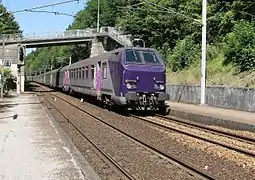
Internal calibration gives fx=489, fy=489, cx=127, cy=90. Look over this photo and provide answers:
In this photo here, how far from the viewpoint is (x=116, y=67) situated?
22844mm

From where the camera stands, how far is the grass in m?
29.2

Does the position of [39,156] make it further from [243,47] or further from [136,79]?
[243,47]

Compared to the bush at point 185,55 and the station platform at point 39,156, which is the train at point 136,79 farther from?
the bush at point 185,55

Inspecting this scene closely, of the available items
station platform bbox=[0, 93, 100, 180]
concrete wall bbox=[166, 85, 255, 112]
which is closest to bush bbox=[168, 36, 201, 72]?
concrete wall bbox=[166, 85, 255, 112]

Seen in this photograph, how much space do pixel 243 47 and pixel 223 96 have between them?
18.6ft

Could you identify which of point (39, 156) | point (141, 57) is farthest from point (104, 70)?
point (39, 156)

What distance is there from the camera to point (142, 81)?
72.2 ft

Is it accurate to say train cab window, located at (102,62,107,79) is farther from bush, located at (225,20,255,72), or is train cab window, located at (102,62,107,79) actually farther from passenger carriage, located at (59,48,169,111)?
bush, located at (225,20,255,72)

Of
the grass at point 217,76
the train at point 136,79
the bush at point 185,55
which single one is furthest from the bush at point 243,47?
the bush at point 185,55

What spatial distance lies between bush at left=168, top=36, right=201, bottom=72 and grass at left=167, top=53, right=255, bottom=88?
2.94 ft

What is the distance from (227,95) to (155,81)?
5.59 meters

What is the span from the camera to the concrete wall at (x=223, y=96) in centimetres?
2366

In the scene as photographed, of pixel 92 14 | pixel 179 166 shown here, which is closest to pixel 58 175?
pixel 179 166

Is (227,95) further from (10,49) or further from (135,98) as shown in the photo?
(10,49)
